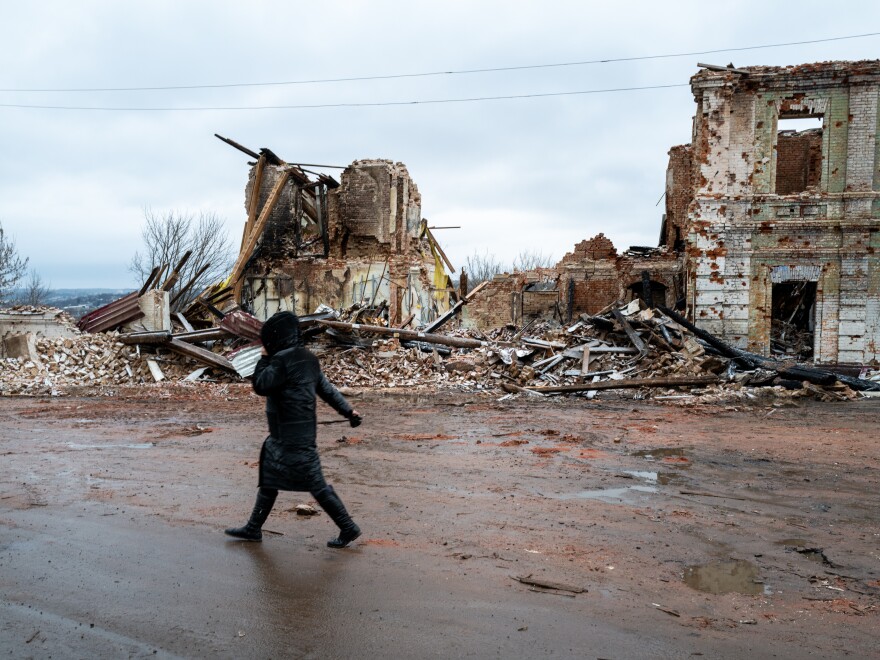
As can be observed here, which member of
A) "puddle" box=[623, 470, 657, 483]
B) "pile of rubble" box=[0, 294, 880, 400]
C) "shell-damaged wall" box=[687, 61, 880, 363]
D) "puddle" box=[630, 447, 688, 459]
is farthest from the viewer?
"shell-damaged wall" box=[687, 61, 880, 363]

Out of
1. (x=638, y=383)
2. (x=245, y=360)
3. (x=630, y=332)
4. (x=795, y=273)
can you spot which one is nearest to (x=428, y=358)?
(x=245, y=360)

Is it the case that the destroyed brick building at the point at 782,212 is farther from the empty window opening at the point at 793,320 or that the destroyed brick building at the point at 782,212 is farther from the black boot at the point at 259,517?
the black boot at the point at 259,517

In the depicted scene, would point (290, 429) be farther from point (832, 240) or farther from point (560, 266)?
point (560, 266)

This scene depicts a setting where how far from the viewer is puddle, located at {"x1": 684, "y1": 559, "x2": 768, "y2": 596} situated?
15.2 ft

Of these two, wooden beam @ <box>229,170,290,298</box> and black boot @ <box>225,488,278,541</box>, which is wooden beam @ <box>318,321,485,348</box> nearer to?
wooden beam @ <box>229,170,290,298</box>

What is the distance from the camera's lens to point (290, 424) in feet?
16.9

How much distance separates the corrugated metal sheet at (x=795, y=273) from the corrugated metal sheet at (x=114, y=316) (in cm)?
1671

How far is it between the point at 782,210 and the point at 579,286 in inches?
454

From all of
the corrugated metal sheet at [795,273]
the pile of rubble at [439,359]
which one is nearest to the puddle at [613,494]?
the pile of rubble at [439,359]

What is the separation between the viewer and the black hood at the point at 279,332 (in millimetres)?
5188

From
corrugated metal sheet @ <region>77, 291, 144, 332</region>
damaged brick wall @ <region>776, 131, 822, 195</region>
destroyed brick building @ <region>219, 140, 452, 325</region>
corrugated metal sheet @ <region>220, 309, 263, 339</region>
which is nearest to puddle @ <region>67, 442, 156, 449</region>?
corrugated metal sheet @ <region>220, 309, 263, 339</region>

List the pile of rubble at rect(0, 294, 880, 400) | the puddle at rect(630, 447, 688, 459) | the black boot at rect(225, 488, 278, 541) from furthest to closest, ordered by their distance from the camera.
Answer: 1. the pile of rubble at rect(0, 294, 880, 400)
2. the puddle at rect(630, 447, 688, 459)
3. the black boot at rect(225, 488, 278, 541)

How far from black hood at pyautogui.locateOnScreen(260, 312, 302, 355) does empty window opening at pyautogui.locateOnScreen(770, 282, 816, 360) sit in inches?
717

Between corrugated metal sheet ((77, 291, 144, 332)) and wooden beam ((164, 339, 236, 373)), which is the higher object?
corrugated metal sheet ((77, 291, 144, 332))
